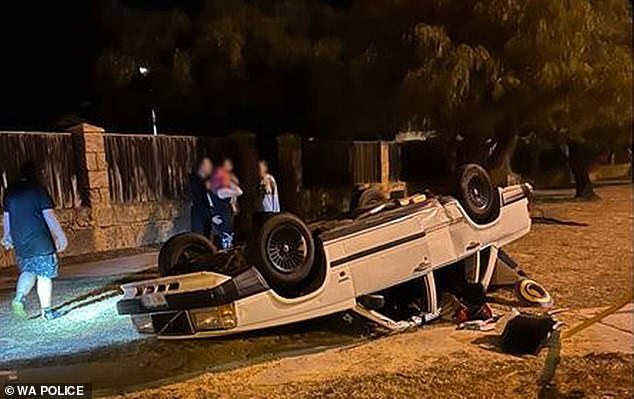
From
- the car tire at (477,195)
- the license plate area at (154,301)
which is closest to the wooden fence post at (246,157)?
the car tire at (477,195)

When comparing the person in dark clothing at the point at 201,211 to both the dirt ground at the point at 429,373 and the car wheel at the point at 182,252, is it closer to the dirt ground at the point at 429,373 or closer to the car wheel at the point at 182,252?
the car wheel at the point at 182,252

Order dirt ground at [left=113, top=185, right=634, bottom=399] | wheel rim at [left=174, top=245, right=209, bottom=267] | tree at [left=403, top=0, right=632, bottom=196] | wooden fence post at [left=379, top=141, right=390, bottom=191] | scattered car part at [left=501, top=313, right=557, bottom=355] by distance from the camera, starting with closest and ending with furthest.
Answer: dirt ground at [left=113, top=185, right=634, bottom=399]
scattered car part at [left=501, top=313, right=557, bottom=355]
wheel rim at [left=174, top=245, right=209, bottom=267]
tree at [left=403, top=0, right=632, bottom=196]
wooden fence post at [left=379, top=141, right=390, bottom=191]

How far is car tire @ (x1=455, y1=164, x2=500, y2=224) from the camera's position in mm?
6371

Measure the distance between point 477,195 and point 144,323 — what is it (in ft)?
11.4

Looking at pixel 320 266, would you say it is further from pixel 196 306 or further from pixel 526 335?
pixel 526 335

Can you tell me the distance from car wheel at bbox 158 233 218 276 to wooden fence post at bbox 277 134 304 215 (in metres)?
8.03

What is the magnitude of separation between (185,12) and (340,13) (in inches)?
A: 151

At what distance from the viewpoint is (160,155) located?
1245 centimetres

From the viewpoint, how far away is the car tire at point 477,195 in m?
6.37

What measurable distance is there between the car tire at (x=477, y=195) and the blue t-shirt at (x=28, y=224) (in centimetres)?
425

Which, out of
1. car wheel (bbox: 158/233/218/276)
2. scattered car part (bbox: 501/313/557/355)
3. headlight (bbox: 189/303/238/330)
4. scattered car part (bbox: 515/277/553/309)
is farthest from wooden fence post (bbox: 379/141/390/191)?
headlight (bbox: 189/303/238/330)

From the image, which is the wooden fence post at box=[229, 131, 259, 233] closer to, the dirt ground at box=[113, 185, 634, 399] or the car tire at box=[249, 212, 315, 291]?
the car tire at box=[249, 212, 315, 291]

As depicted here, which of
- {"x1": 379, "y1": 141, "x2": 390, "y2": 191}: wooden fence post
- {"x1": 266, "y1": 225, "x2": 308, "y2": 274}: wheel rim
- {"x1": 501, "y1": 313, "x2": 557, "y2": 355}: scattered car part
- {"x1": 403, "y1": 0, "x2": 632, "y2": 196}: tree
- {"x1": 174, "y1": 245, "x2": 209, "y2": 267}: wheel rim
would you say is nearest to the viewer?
{"x1": 501, "y1": 313, "x2": 557, "y2": 355}: scattered car part

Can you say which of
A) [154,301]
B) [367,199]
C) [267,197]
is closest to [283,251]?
[154,301]
